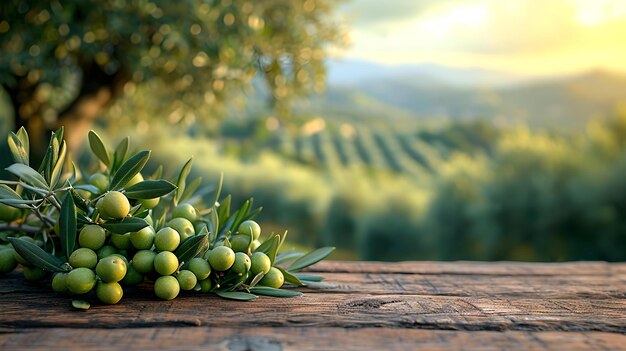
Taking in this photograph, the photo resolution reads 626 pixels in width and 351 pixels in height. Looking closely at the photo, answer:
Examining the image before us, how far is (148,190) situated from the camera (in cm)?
85

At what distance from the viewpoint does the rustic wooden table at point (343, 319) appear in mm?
697

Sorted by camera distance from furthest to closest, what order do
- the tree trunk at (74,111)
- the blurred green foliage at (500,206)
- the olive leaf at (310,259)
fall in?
the blurred green foliage at (500,206)
the tree trunk at (74,111)
the olive leaf at (310,259)

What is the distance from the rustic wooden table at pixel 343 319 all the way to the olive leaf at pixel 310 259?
5cm

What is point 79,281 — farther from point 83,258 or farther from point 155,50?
point 155,50

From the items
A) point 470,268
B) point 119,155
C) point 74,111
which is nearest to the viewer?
point 119,155

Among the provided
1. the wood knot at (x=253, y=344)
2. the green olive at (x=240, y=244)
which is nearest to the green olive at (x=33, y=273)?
the green olive at (x=240, y=244)

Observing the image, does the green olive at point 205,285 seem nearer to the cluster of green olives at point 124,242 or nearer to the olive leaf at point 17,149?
the cluster of green olives at point 124,242

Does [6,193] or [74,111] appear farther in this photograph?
[74,111]

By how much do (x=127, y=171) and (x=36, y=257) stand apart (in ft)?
0.59

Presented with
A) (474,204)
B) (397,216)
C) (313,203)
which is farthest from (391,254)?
(313,203)

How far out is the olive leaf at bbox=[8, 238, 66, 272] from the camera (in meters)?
0.85

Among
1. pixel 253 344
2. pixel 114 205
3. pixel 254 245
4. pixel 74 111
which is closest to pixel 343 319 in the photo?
pixel 253 344

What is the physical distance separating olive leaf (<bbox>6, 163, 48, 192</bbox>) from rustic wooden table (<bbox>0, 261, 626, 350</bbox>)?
0.17 m

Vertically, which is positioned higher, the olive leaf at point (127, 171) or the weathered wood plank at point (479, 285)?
the olive leaf at point (127, 171)
